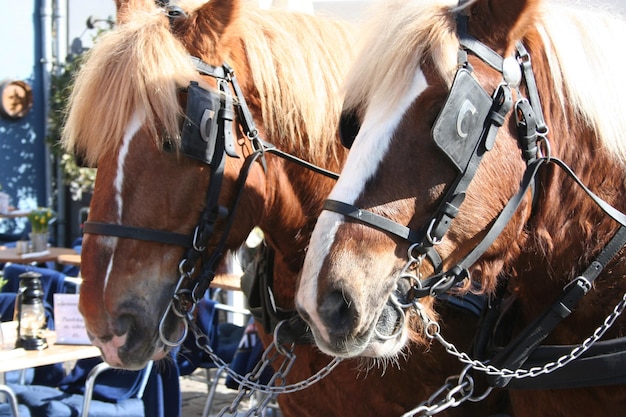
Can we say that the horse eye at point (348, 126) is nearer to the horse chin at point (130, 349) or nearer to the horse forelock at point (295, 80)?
the horse forelock at point (295, 80)

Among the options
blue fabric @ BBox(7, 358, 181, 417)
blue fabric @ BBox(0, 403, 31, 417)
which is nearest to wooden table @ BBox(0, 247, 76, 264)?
blue fabric @ BBox(7, 358, 181, 417)

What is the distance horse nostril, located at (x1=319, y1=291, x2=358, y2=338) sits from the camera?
1.45 m

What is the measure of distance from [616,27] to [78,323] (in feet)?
9.13

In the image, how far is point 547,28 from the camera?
5.49 feet

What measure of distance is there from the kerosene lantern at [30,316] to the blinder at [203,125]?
1974 millimetres

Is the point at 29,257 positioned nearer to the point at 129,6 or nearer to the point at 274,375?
the point at 129,6

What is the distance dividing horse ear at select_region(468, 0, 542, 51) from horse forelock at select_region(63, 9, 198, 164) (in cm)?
82

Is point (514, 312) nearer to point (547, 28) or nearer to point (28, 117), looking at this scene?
point (547, 28)

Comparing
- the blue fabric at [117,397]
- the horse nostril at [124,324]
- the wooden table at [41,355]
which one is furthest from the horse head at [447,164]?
the blue fabric at [117,397]

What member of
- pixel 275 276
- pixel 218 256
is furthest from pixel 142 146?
pixel 275 276

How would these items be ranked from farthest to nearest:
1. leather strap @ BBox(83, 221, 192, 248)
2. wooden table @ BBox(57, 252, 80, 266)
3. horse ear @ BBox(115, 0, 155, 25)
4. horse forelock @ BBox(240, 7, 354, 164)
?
wooden table @ BBox(57, 252, 80, 266)
horse ear @ BBox(115, 0, 155, 25)
horse forelock @ BBox(240, 7, 354, 164)
leather strap @ BBox(83, 221, 192, 248)

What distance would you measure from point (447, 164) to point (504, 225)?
0.19m

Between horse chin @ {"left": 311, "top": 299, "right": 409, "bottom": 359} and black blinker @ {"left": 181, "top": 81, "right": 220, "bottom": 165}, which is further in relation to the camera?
black blinker @ {"left": 181, "top": 81, "right": 220, "bottom": 165}

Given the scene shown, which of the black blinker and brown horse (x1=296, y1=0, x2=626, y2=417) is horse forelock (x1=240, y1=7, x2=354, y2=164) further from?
brown horse (x1=296, y1=0, x2=626, y2=417)
